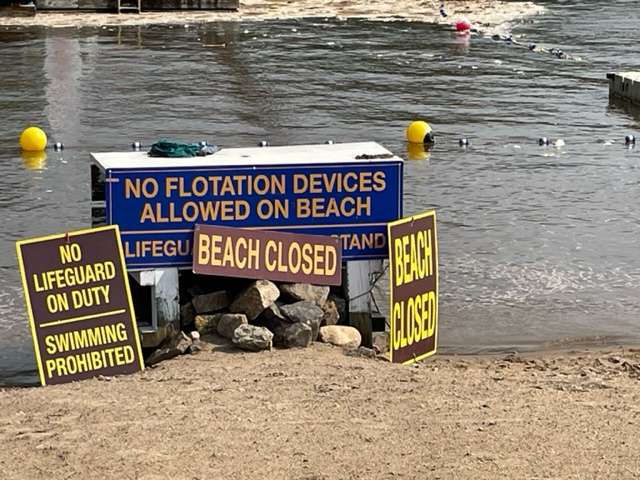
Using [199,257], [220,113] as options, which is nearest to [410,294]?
[199,257]

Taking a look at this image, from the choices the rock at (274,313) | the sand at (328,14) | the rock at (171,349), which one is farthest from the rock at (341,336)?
the sand at (328,14)

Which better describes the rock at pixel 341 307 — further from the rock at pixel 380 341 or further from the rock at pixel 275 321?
the rock at pixel 275 321

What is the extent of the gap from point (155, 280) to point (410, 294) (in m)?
1.74

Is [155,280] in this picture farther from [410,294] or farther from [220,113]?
[220,113]

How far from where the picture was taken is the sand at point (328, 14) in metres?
29.6

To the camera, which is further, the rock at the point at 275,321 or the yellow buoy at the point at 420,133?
the yellow buoy at the point at 420,133

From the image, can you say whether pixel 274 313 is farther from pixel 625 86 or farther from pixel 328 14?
pixel 328 14

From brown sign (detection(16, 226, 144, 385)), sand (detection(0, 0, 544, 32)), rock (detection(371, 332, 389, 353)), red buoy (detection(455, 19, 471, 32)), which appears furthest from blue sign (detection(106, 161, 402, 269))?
sand (detection(0, 0, 544, 32))

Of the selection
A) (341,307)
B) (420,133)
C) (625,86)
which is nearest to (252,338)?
(341,307)

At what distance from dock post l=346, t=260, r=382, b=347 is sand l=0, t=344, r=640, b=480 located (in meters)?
0.67

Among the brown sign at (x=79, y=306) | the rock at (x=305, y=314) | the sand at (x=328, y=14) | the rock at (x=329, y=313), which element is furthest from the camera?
the sand at (x=328, y=14)

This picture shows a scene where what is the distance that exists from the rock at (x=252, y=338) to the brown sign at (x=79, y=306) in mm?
649

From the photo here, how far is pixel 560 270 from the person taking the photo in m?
11.3

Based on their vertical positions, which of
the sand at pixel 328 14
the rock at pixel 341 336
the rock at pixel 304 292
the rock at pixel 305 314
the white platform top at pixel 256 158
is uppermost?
the white platform top at pixel 256 158
